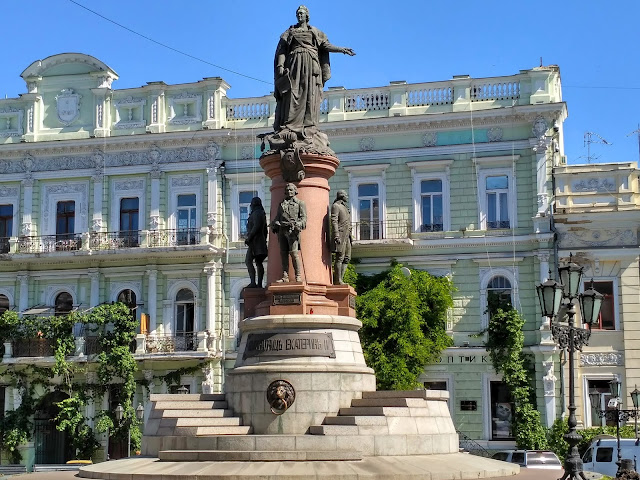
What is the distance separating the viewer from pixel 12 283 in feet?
150

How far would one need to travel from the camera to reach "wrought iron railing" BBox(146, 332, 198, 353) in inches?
1702

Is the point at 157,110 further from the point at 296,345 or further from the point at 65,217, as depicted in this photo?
the point at 296,345

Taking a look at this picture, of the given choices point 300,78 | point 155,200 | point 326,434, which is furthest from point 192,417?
point 155,200

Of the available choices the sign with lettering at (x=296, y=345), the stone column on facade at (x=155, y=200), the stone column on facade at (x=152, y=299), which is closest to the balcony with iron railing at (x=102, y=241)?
the stone column on facade at (x=155, y=200)

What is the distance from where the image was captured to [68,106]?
46438 millimetres

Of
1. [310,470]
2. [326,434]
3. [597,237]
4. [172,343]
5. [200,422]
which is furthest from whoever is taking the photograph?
[172,343]

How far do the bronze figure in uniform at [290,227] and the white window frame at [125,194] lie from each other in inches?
991

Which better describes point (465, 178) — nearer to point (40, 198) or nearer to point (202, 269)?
point (202, 269)

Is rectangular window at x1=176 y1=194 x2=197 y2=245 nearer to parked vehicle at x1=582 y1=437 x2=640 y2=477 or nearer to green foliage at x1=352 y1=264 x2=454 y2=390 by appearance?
green foliage at x1=352 y1=264 x2=454 y2=390

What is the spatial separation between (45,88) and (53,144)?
2897mm

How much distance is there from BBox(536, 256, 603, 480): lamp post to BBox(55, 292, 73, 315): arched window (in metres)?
30.0

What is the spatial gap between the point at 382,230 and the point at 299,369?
2325cm

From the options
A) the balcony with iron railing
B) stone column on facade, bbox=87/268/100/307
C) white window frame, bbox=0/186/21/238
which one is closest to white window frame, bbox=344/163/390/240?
the balcony with iron railing

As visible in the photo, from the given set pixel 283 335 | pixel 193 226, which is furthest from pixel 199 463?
pixel 193 226
